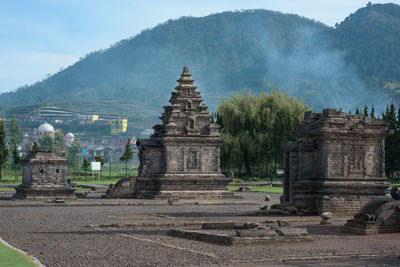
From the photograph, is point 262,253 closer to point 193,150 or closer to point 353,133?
point 353,133

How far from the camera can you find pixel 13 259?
14.7m

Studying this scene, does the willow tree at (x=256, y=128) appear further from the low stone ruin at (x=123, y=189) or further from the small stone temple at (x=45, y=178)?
the small stone temple at (x=45, y=178)

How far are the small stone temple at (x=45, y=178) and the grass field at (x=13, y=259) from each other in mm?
26231

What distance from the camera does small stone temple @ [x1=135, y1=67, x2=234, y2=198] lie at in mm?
45531

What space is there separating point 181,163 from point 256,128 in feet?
110

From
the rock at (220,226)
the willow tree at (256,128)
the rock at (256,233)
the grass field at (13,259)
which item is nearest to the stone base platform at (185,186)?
the rock at (220,226)

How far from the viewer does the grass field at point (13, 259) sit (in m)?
14.1

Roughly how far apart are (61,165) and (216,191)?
10.3 m

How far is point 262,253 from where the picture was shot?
1652 cm

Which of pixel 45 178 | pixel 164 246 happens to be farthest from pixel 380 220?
pixel 45 178

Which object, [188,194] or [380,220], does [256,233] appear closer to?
[380,220]

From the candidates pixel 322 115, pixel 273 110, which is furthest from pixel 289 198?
pixel 273 110

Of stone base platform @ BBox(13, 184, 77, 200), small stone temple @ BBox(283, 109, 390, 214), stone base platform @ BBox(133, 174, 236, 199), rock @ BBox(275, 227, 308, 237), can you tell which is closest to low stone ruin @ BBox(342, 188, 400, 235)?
rock @ BBox(275, 227, 308, 237)

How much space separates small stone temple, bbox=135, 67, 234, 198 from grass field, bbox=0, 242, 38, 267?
28896 mm
